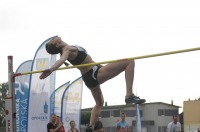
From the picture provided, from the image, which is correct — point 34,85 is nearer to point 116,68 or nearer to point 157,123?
point 116,68

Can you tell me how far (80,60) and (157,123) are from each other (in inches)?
1684

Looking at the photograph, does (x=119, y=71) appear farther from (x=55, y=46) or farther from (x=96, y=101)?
(x=55, y=46)

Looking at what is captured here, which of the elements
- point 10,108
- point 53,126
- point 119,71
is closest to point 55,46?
point 119,71

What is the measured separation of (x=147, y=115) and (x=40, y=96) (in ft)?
118

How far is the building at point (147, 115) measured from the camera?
4897 cm

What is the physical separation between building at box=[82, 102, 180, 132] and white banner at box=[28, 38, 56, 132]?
1303 inches

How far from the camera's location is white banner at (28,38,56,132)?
1525 cm

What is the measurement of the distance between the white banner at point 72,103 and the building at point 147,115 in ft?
101

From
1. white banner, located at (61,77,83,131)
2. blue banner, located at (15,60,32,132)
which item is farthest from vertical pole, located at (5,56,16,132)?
white banner, located at (61,77,83,131)

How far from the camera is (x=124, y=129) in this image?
530 inches

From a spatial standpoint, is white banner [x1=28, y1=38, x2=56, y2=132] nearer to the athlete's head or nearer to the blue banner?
the blue banner

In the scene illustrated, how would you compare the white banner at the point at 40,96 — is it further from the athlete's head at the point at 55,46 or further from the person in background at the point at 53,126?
the athlete's head at the point at 55,46

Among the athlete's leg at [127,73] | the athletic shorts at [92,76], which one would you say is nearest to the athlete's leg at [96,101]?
the athletic shorts at [92,76]

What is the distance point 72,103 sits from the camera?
17719 mm
